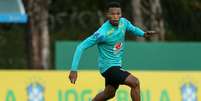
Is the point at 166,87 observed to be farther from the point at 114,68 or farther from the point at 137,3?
the point at 137,3

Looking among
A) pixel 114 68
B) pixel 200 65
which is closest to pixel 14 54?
pixel 200 65

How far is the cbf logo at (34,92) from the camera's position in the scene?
595 inches

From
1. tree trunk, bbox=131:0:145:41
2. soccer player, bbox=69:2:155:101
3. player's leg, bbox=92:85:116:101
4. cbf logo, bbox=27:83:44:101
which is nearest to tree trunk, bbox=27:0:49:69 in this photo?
tree trunk, bbox=131:0:145:41

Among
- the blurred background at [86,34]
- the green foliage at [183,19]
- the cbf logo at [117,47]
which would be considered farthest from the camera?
the green foliage at [183,19]

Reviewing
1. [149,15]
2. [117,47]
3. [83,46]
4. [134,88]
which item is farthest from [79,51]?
[149,15]

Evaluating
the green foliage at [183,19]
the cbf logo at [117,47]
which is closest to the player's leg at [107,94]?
the cbf logo at [117,47]

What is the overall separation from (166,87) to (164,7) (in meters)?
12.8

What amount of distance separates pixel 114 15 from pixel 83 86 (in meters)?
5.10

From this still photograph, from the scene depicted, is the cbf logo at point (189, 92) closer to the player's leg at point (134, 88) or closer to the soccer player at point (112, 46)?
the soccer player at point (112, 46)

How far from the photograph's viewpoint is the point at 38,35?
2222 centimetres

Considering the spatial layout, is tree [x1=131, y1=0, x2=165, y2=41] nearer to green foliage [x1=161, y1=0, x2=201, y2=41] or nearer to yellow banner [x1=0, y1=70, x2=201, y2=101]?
green foliage [x1=161, y1=0, x2=201, y2=41]

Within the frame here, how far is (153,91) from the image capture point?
15719mm

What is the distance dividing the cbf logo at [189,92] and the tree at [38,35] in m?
6.80

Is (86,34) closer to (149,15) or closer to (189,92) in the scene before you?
(149,15)
